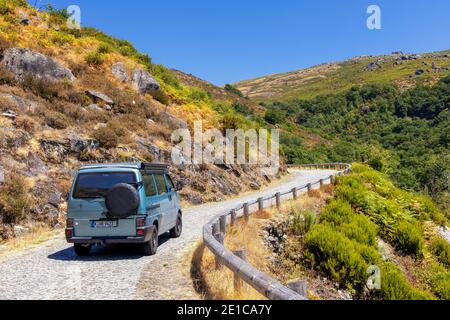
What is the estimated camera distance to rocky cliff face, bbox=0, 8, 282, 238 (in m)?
15.6

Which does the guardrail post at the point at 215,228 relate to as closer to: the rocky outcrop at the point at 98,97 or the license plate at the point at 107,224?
the license plate at the point at 107,224

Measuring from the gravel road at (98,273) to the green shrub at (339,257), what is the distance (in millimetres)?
4354

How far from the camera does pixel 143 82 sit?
30531 millimetres

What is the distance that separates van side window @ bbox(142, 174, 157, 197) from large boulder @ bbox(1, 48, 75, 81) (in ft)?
50.7

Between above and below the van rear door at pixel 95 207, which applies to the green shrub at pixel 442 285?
below

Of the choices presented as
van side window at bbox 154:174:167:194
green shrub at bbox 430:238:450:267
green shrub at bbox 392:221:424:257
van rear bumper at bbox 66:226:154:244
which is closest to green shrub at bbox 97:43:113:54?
van side window at bbox 154:174:167:194

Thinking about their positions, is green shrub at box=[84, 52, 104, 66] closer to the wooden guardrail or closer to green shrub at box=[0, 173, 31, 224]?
green shrub at box=[0, 173, 31, 224]

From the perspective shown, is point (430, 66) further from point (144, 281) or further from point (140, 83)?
point (144, 281)

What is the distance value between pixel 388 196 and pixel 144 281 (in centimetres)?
2296

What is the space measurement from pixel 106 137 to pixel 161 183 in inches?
381

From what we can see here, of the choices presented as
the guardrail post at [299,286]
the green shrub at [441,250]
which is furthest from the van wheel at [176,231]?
the green shrub at [441,250]

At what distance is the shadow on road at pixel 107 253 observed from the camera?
401 inches
